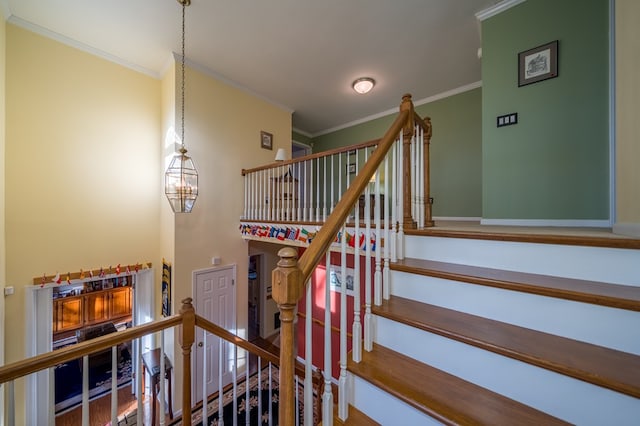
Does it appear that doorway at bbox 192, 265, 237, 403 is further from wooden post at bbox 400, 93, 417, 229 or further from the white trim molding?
the white trim molding

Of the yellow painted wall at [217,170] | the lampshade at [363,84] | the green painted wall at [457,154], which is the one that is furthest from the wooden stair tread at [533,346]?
the lampshade at [363,84]

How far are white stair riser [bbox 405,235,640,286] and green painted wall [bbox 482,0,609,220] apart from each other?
4.51ft

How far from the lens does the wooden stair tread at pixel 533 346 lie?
0.81 metres

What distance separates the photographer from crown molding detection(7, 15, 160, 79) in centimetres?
263

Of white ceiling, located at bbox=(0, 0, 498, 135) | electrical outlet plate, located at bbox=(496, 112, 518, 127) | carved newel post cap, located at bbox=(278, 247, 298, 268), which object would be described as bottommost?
carved newel post cap, located at bbox=(278, 247, 298, 268)

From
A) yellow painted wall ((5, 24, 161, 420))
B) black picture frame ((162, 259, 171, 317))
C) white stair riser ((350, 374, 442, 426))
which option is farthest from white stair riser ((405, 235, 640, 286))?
yellow painted wall ((5, 24, 161, 420))

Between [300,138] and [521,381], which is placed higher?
[300,138]

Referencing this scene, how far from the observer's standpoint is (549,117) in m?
2.25

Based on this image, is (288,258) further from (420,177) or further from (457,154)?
(457,154)

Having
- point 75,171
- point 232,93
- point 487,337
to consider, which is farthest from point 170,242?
point 487,337

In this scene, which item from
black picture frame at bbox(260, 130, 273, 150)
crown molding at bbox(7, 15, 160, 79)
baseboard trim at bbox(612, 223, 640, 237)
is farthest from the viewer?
black picture frame at bbox(260, 130, 273, 150)

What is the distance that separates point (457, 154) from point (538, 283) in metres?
3.56

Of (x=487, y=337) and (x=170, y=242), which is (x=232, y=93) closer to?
(x=170, y=242)

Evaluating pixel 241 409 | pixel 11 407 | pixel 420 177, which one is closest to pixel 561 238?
pixel 420 177
